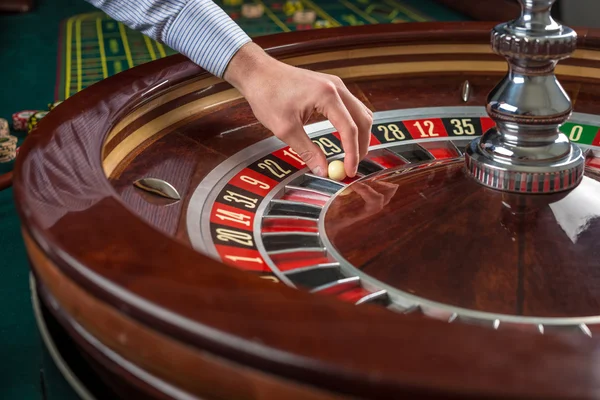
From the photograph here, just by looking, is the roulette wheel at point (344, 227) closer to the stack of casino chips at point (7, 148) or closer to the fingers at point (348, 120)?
the fingers at point (348, 120)

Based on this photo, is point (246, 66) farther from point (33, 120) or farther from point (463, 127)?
point (33, 120)

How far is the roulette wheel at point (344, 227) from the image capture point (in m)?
0.69

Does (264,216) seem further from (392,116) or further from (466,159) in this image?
(392,116)

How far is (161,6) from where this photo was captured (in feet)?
5.27

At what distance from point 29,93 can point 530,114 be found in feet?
5.53

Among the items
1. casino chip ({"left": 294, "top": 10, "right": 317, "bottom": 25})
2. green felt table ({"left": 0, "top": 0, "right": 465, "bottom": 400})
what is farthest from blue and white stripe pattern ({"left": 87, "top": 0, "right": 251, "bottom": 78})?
casino chip ({"left": 294, "top": 10, "right": 317, "bottom": 25})

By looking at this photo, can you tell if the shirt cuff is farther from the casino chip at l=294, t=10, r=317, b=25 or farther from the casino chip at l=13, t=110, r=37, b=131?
the casino chip at l=294, t=10, r=317, b=25

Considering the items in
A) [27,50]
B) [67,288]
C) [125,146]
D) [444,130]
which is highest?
[67,288]

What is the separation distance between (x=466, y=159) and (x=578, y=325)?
517 millimetres

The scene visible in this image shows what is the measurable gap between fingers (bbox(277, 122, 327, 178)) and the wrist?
13cm

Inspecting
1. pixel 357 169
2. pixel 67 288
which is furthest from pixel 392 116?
pixel 67 288

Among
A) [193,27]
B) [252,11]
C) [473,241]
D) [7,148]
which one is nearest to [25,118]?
[7,148]

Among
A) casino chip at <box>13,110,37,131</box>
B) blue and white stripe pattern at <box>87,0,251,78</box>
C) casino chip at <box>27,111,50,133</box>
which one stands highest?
blue and white stripe pattern at <box>87,0,251,78</box>

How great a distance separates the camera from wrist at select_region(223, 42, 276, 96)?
1487 mm
